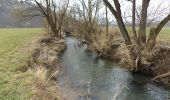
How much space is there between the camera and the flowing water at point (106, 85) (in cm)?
1152

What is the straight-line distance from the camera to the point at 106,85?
13.4 meters

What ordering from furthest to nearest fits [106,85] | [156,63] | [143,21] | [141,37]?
[143,21]
[141,37]
[156,63]
[106,85]

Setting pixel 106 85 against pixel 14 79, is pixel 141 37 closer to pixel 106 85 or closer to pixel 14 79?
pixel 106 85

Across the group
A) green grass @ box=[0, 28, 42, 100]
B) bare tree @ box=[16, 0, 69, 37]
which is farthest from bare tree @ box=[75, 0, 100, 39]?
A: green grass @ box=[0, 28, 42, 100]

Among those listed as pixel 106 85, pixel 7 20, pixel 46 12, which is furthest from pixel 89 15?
pixel 7 20

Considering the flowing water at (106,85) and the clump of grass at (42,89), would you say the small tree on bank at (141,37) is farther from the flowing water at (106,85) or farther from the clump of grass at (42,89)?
the clump of grass at (42,89)

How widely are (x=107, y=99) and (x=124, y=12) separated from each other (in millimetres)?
9930

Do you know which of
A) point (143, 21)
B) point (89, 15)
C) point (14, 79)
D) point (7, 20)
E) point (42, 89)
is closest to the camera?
point (42, 89)

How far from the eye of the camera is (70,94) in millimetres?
11250

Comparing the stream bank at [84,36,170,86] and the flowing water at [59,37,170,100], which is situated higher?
the stream bank at [84,36,170,86]

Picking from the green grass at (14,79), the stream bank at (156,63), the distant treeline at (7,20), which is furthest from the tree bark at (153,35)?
the distant treeline at (7,20)

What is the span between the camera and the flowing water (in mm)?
11516

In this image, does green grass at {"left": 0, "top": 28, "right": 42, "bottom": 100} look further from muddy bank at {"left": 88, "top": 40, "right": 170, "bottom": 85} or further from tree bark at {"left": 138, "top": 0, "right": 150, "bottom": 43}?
tree bark at {"left": 138, "top": 0, "right": 150, "bottom": 43}

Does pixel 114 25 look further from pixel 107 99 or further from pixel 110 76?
pixel 107 99
